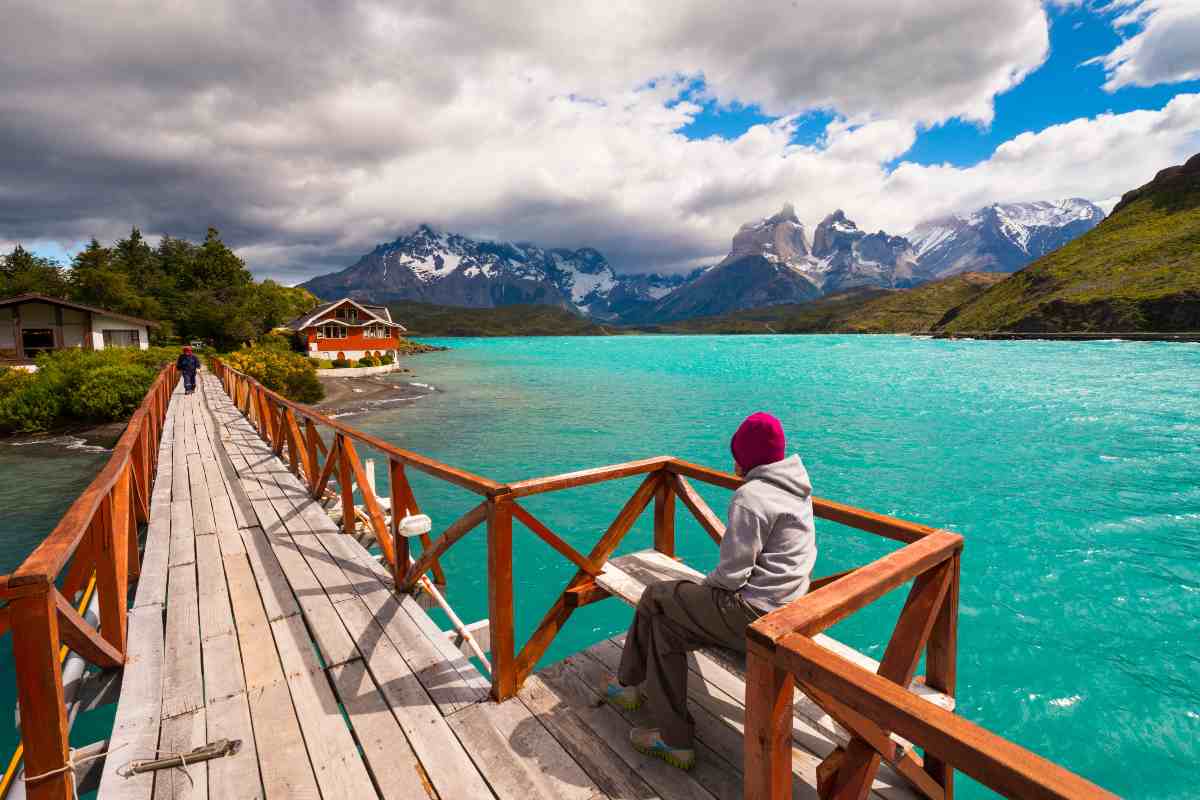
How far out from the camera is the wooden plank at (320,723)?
3.01 metres

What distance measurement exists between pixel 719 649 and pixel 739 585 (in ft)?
1.60

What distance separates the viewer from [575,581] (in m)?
4.38

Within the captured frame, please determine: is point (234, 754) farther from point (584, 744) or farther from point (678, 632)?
point (678, 632)

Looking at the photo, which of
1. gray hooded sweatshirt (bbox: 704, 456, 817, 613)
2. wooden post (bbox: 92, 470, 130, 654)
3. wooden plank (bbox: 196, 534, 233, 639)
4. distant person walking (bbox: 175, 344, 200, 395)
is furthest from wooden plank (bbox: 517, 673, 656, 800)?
distant person walking (bbox: 175, 344, 200, 395)

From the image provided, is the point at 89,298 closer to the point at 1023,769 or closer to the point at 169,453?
the point at 169,453

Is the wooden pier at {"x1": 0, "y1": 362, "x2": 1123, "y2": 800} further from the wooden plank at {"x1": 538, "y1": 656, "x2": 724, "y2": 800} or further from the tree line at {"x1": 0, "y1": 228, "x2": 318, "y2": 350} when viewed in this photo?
the tree line at {"x1": 0, "y1": 228, "x2": 318, "y2": 350}

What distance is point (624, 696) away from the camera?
3588 millimetres

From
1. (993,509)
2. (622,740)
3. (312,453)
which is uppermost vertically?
(312,453)

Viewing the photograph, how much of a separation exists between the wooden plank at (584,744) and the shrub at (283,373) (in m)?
28.8

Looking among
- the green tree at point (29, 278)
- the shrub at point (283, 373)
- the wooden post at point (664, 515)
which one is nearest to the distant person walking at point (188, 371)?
the shrub at point (283, 373)

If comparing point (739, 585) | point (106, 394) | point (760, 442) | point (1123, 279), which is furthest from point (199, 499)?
point (1123, 279)

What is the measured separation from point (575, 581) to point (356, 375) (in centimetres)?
4615

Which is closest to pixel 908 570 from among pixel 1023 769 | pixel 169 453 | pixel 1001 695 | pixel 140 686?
pixel 1023 769

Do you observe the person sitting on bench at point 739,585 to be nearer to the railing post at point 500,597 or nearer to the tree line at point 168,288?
the railing post at point 500,597
